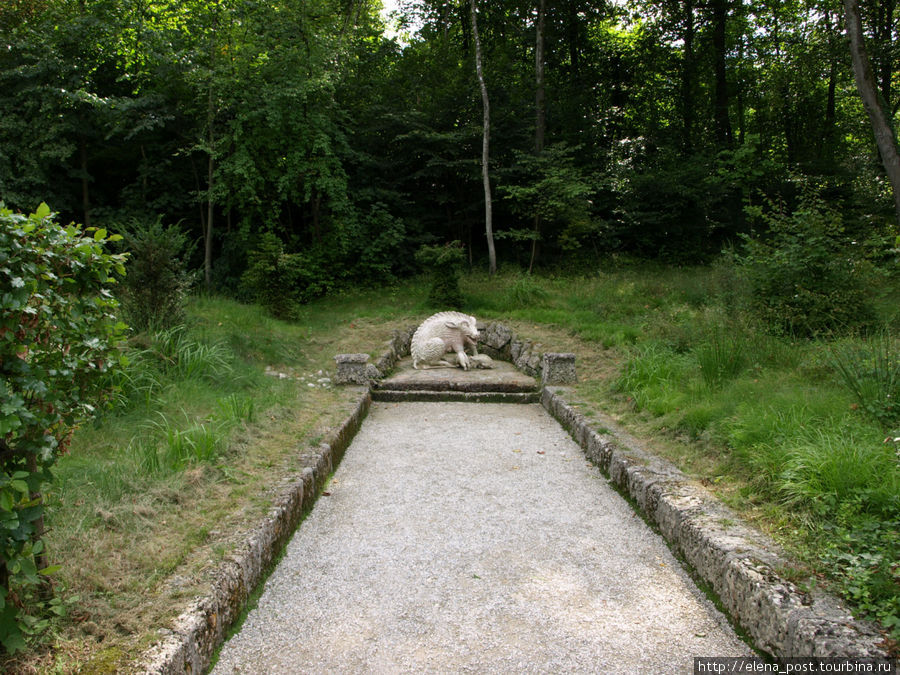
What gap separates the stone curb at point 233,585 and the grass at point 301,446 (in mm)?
67

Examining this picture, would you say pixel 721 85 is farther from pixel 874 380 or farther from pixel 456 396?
pixel 874 380

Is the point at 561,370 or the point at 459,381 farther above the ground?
the point at 561,370

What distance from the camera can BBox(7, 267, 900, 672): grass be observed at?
2.11 meters

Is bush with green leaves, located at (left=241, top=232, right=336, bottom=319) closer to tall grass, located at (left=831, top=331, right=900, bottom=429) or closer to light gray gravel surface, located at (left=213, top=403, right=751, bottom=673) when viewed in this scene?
light gray gravel surface, located at (left=213, top=403, right=751, bottom=673)

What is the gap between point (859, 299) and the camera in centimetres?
623

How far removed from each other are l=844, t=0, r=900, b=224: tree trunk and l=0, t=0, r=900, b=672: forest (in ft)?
0.19

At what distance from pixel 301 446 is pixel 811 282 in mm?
6078

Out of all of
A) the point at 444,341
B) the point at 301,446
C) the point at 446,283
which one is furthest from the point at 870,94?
the point at 301,446

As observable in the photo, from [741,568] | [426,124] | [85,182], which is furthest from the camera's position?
[426,124]

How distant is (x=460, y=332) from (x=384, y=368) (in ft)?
3.98

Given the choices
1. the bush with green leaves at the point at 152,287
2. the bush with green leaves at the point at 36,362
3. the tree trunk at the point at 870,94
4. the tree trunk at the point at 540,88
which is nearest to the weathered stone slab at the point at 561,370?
the bush with green leaves at the point at 152,287

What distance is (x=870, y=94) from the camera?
872 centimetres

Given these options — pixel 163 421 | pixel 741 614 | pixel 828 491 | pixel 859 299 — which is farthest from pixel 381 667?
pixel 859 299

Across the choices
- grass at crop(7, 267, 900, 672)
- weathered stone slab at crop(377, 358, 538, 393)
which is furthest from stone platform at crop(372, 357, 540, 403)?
grass at crop(7, 267, 900, 672)
